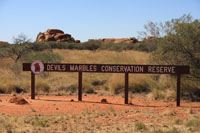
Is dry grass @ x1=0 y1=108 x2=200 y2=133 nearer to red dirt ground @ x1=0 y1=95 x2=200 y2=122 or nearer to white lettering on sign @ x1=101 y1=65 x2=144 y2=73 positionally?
red dirt ground @ x1=0 y1=95 x2=200 y2=122

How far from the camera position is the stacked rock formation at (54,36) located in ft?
243

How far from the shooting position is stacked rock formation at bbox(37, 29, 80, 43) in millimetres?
74213

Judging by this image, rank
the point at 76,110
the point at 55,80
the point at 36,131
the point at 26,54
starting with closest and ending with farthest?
the point at 36,131 → the point at 76,110 → the point at 55,80 → the point at 26,54

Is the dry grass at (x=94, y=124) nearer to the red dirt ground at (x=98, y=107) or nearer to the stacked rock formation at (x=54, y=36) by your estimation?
the red dirt ground at (x=98, y=107)

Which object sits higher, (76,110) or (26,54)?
(26,54)

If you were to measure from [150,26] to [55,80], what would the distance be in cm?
691

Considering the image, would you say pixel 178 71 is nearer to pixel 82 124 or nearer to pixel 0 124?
pixel 82 124

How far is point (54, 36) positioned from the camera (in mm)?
76562

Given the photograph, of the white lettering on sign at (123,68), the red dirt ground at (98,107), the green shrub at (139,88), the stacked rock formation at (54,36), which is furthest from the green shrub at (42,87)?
the stacked rock formation at (54,36)

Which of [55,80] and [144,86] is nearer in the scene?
[144,86]

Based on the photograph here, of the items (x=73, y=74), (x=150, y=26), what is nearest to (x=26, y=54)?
(x=73, y=74)

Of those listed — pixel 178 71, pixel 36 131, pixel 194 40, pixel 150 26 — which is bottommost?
pixel 36 131

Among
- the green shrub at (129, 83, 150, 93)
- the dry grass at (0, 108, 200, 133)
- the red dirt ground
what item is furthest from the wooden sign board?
the green shrub at (129, 83, 150, 93)

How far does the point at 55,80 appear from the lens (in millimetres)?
18656
